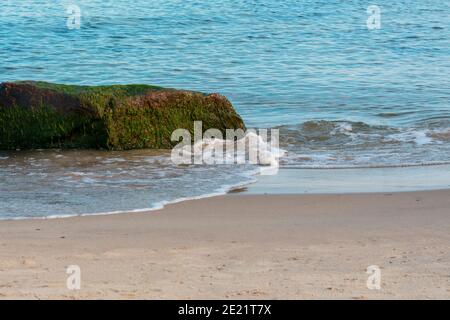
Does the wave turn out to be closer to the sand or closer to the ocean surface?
the ocean surface

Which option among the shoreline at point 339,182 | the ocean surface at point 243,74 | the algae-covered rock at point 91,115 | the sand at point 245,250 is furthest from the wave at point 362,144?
the sand at point 245,250

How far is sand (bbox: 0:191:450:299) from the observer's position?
14.6 feet

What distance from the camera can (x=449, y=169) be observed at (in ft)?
27.2

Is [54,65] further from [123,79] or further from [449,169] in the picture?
[449,169]

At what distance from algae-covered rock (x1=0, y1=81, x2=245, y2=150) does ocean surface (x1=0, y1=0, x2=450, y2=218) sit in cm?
22

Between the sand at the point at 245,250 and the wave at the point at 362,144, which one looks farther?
the wave at the point at 362,144

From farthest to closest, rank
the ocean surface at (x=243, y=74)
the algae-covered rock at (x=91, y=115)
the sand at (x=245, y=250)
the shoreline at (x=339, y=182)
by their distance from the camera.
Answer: the algae-covered rock at (x=91, y=115)
the ocean surface at (x=243, y=74)
the shoreline at (x=339, y=182)
the sand at (x=245, y=250)

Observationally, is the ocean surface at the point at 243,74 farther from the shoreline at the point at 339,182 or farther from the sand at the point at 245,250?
the sand at the point at 245,250

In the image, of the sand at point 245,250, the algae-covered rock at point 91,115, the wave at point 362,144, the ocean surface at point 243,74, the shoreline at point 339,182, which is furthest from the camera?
the algae-covered rock at point 91,115

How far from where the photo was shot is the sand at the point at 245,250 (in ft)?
14.6

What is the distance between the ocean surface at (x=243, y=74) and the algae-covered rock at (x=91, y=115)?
22 centimetres

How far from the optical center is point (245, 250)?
5348mm

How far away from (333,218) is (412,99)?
7.46 m

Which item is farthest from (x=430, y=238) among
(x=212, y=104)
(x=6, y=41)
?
(x=6, y=41)
